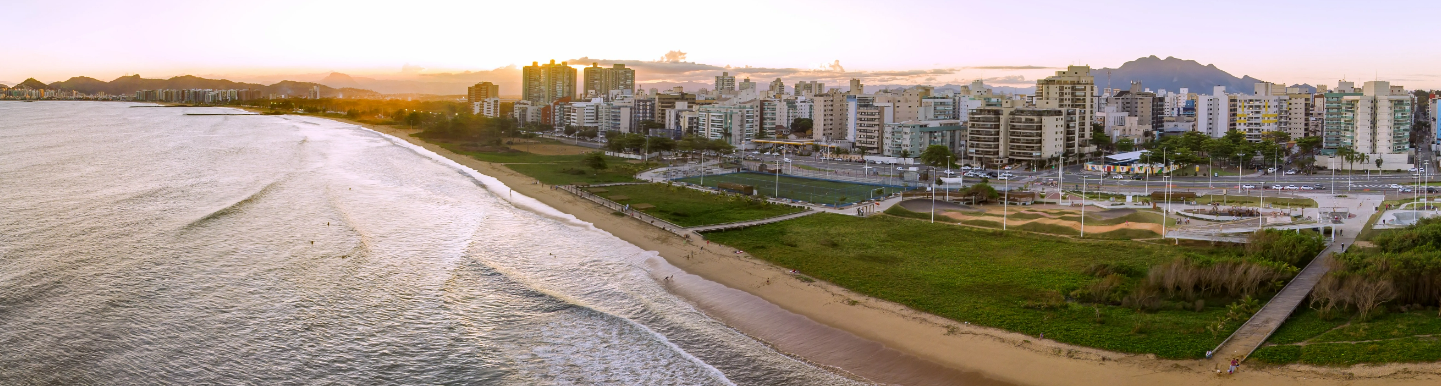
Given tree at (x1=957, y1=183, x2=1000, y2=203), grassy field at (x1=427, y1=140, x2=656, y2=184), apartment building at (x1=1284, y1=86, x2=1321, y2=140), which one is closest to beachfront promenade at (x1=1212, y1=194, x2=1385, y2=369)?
tree at (x1=957, y1=183, x2=1000, y2=203)

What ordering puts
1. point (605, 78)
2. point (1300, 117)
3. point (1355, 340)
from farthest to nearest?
1. point (605, 78)
2. point (1300, 117)
3. point (1355, 340)

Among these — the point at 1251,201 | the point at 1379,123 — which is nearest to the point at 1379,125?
the point at 1379,123

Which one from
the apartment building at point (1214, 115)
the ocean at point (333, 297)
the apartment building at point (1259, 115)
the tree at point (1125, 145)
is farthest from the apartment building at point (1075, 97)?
the ocean at point (333, 297)

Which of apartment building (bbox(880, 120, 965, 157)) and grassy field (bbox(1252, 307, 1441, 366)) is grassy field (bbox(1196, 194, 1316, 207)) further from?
apartment building (bbox(880, 120, 965, 157))

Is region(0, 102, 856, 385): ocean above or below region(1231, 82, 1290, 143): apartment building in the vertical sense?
below

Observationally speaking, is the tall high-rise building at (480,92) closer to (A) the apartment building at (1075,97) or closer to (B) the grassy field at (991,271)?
(A) the apartment building at (1075,97)

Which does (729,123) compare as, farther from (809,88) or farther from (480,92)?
(480,92)

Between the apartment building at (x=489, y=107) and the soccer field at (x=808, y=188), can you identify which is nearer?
the soccer field at (x=808, y=188)
